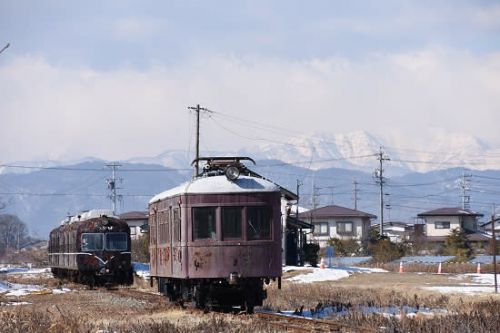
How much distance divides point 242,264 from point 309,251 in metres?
42.5

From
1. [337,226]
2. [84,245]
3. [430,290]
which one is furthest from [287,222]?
[337,226]

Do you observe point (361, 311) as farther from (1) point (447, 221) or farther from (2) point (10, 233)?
(2) point (10, 233)

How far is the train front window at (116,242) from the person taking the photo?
3775 centimetres

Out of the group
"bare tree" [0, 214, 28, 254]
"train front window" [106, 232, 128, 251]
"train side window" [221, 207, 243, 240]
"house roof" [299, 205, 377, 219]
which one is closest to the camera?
"train side window" [221, 207, 243, 240]

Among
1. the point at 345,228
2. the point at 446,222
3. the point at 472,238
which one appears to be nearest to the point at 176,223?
the point at 472,238

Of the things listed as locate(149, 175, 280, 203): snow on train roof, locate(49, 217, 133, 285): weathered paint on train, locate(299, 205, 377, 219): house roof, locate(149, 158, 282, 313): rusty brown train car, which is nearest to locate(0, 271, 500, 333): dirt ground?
locate(149, 158, 282, 313): rusty brown train car

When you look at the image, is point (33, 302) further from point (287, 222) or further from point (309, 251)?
point (309, 251)

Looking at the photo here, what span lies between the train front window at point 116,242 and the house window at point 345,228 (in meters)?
69.3

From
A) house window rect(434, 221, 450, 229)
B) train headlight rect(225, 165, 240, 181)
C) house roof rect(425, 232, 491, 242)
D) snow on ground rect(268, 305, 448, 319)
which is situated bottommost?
snow on ground rect(268, 305, 448, 319)

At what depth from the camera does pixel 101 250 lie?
3756 cm

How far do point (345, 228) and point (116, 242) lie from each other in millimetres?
69899

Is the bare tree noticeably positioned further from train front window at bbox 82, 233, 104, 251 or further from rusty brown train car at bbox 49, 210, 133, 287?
train front window at bbox 82, 233, 104, 251

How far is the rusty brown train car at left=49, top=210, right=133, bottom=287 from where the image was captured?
37.4 m

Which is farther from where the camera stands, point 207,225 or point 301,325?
point 207,225
